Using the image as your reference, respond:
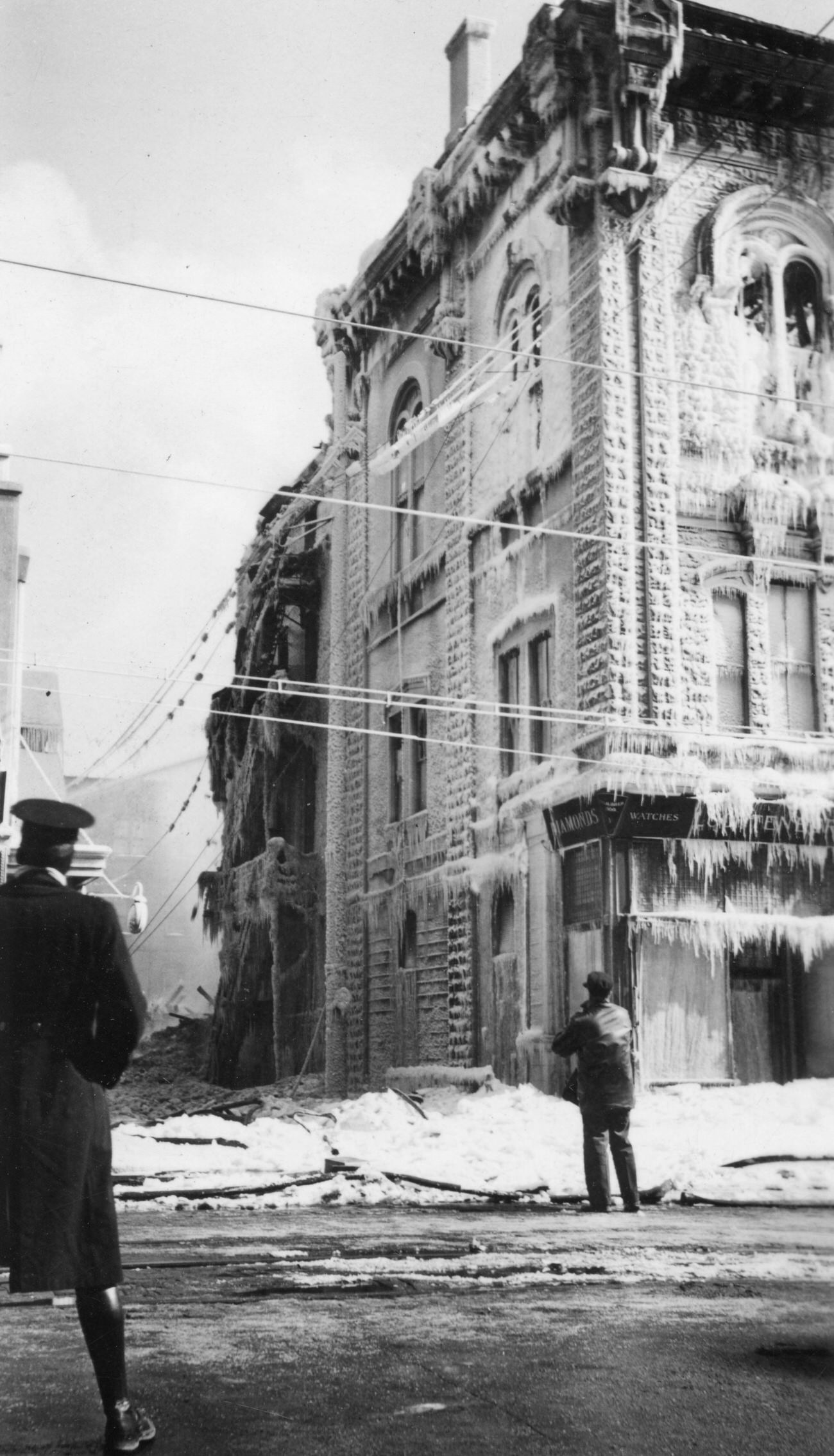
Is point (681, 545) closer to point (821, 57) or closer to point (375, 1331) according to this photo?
point (821, 57)

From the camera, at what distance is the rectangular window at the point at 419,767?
835 inches

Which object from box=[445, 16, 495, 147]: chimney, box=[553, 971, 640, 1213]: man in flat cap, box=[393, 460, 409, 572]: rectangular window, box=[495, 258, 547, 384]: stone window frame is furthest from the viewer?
box=[393, 460, 409, 572]: rectangular window

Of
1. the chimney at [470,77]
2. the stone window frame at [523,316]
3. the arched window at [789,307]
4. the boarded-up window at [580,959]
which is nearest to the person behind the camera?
the chimney at [470,77]

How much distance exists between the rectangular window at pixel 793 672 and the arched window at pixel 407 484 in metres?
5.64

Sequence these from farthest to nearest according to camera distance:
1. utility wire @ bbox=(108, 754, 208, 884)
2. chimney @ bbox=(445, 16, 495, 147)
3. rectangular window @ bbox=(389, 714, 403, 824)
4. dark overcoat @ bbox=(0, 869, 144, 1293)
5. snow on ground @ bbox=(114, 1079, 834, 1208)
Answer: utility wire @ bbox=(108, 754, 208, 884), rectangular window @ bbox=(389, 714, 403, 824), chimney @ bbox=(445, 16, 495, 147), snow on ground @ bbox=(114, 1079, 834, 1208), dark overcoat @ bbox=(0, 869, 144, 1293)

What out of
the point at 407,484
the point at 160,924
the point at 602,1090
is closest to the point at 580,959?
the point at 602,1090

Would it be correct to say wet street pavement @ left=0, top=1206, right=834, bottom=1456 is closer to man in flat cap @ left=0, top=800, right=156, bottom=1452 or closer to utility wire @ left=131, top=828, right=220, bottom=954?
man in flat cap @ left=0, top=800, right=156, bottom=1452

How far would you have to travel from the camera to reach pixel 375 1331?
5.77 meters

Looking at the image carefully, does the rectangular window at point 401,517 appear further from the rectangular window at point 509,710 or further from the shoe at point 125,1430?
the shoe at point 125,1430

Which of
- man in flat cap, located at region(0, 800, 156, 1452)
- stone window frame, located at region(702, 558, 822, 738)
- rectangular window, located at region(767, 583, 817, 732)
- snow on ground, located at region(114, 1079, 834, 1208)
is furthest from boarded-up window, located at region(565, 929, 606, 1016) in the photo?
man in flat cap, located at region(0, 800, 156, 1452)

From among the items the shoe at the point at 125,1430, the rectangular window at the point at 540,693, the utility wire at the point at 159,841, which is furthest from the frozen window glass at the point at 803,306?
the utility wire at the point at 159,841

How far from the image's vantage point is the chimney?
563 inches

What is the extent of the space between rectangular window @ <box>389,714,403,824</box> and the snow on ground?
Answer: 4944 millimetres

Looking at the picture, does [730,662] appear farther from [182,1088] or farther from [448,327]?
[182,1088]
